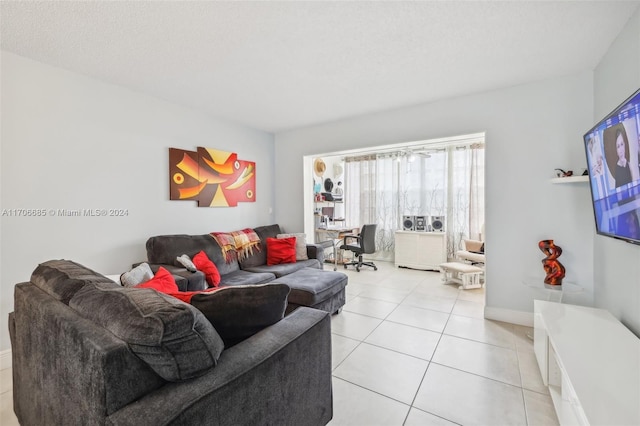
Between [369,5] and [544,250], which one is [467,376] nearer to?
[544,250]

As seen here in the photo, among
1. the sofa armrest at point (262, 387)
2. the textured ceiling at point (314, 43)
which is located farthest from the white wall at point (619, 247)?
the sofa armrest at point (262, 387)

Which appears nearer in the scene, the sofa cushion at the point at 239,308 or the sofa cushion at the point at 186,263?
the sofa cushion at the point at 239,308

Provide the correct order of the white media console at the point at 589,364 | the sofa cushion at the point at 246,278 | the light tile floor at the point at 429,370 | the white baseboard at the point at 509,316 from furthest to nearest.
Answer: the sofa cushion at the point at 246,278 < the white baseboard at the point at 509,316 < the light tile floor at the point at 429,370 < the white media console at the point at 589,364

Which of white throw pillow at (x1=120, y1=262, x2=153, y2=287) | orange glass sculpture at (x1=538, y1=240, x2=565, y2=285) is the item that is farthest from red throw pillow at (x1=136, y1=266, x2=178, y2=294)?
orange glass sculpture at (x1=538, y1=240, x2=565, y2=285)

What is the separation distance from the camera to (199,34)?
2.02 metres

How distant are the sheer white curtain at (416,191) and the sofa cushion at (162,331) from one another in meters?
4.94

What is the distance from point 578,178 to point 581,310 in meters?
1.11

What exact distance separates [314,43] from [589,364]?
260 centimetres

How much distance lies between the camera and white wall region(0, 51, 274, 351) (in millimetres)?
2287

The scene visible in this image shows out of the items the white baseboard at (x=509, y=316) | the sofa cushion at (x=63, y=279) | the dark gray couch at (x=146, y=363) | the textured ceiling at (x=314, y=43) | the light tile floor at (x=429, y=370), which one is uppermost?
the textured ceiling at (x=314, y=43)

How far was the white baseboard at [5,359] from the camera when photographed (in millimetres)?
2230

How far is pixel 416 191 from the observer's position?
5711 millimetres

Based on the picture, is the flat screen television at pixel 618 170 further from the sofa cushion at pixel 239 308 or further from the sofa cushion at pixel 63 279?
the sofa cushion at pixel 63 279

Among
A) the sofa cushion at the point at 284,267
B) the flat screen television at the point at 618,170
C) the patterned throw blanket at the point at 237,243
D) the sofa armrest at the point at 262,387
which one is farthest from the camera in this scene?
the patterned throw blanket at the point at 237,243
